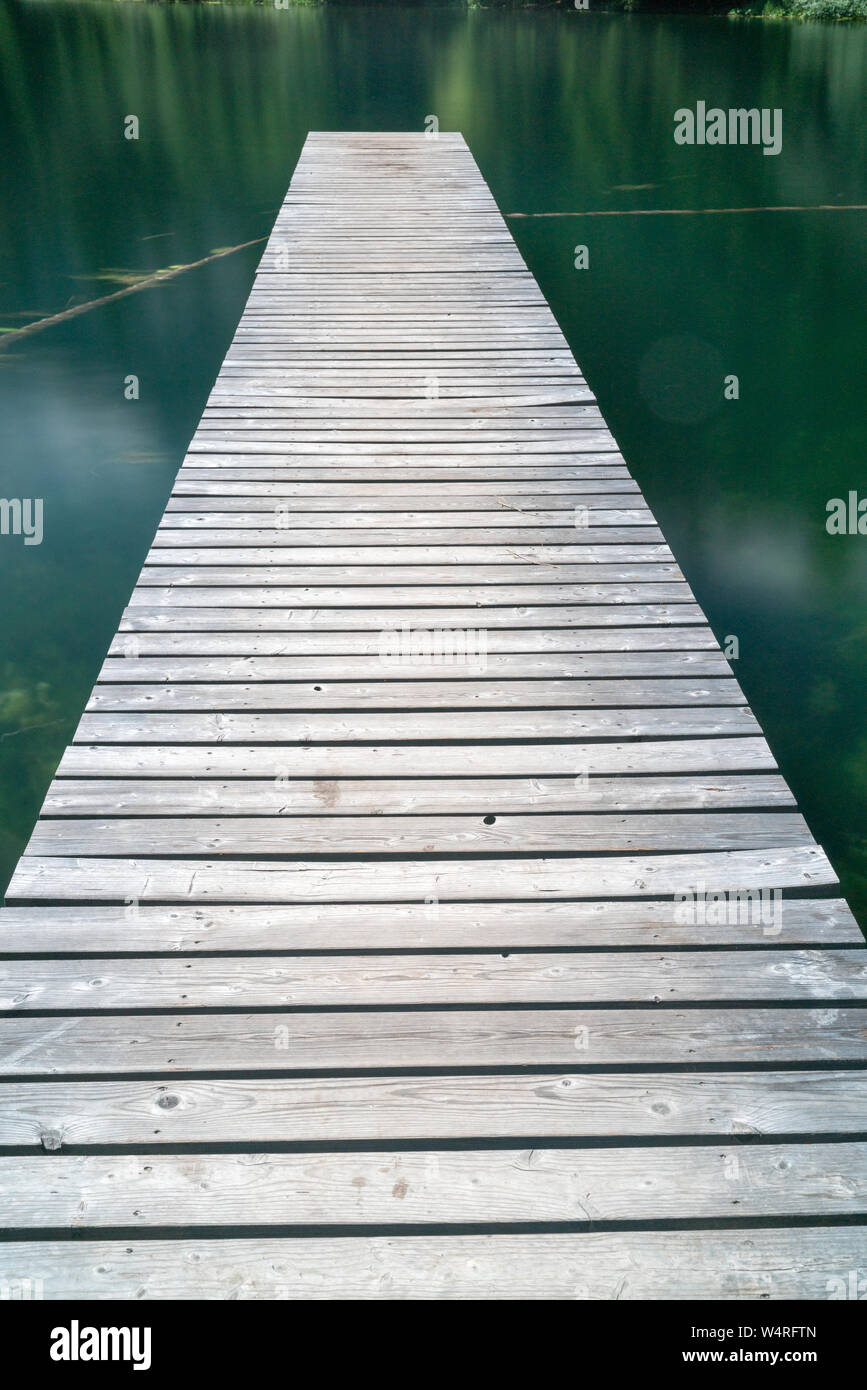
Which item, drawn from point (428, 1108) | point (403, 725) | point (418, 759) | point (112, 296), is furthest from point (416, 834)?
point (112, 296)

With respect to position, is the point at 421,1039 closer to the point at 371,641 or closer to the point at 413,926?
the point at 413,926

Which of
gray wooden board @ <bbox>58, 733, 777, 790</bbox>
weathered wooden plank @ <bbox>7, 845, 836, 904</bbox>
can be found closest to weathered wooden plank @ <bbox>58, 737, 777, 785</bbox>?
gray wooden board @ <bbox>58, 733, 777, 790</bbox>

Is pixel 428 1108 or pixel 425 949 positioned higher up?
pixel 425 949

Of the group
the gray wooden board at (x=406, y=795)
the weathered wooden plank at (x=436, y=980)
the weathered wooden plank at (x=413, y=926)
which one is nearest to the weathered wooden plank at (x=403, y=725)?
the gray wooden board at (x=406, y=795)

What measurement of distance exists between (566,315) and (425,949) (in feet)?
19.1

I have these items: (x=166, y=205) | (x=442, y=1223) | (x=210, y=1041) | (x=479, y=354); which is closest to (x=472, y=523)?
(x=479, y=354)

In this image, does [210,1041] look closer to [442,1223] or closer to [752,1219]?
[442,1223]

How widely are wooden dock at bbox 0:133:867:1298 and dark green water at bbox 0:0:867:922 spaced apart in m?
0.92

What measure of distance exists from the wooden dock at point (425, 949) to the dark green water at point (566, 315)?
0.92 meters

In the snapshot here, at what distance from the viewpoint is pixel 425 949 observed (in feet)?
5.54

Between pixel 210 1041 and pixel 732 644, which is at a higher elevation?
pixel 732 644

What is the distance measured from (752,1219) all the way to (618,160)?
11189 mm

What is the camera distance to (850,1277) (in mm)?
1290

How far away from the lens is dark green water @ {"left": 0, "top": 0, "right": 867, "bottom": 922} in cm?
361
